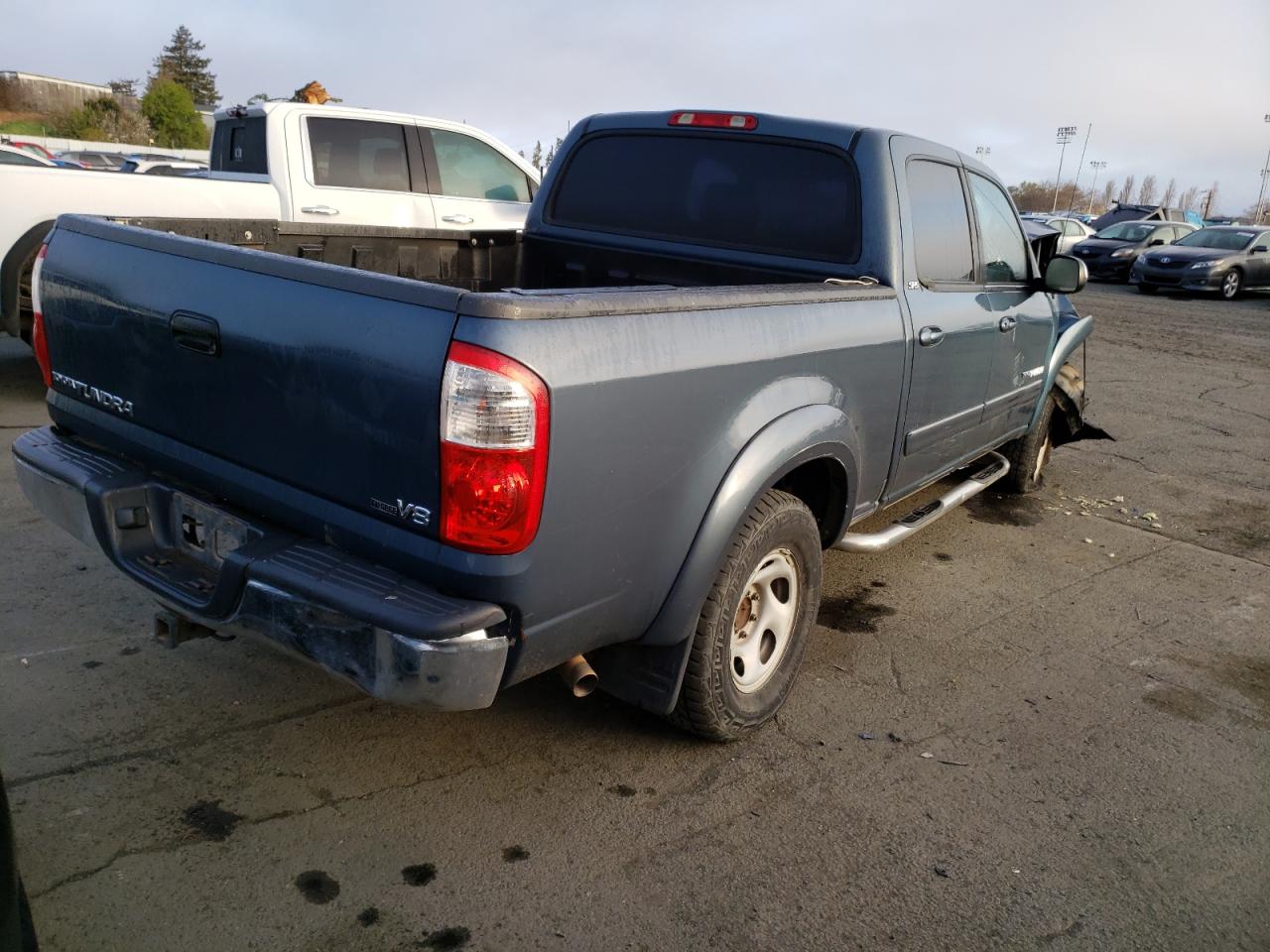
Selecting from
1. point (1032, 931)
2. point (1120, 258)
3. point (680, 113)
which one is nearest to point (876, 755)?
point (1032, 931)

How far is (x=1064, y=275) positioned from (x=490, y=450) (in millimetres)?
3620

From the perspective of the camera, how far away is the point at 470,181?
8.48 m

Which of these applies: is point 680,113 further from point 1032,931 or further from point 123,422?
point 1032,931

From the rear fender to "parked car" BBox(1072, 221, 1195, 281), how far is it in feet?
79.0

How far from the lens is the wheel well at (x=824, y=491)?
11.5ft

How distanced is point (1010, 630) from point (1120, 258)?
23076mm

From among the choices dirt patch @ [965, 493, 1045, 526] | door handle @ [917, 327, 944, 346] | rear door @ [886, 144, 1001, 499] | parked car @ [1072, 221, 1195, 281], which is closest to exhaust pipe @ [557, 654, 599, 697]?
rear door @ [886, 144, 1001, 499]

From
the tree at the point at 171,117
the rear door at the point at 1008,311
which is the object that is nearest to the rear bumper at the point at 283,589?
the rear door at the point at 1008,311

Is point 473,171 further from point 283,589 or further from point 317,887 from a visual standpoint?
point 317,887

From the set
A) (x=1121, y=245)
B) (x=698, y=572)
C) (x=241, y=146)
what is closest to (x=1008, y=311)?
(x=698, y=572)

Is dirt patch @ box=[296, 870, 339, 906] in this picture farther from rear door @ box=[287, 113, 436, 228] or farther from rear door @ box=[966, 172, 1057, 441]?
rear door @ box=[287, 113, 436, 228]

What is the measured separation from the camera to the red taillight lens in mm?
4031

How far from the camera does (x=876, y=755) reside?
3309 mm

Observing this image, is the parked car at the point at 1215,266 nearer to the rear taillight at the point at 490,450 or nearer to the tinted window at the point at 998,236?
the tinted window at the point at 998,236
